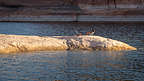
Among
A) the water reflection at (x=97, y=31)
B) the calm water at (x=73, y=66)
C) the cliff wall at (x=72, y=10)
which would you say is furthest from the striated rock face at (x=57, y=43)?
the cliff wall at (x=72, y=10)

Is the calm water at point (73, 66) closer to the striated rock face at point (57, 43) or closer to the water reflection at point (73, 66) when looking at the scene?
the water reflection at point (73, 66)

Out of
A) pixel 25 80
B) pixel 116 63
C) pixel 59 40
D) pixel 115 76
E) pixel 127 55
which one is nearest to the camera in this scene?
pixel 25 80

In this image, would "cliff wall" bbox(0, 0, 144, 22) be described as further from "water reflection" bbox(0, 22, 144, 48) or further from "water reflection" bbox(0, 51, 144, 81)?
"water reflection" bbox(0, 51, 144, 81)

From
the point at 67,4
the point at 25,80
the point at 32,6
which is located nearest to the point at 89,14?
the point at 67,4

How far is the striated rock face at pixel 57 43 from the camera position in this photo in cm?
1867

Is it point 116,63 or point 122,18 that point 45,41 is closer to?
point 116,63

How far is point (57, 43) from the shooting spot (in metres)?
19.6

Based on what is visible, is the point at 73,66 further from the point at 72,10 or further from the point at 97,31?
the point at 72,10

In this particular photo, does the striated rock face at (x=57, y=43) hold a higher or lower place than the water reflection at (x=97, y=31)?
lower

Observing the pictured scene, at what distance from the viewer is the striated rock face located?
61.3 feet

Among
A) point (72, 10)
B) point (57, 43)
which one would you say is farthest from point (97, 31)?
point (57, 43)

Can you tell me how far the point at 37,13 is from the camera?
171ft

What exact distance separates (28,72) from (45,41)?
17.6 ft

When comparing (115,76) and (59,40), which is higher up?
(59,40)
